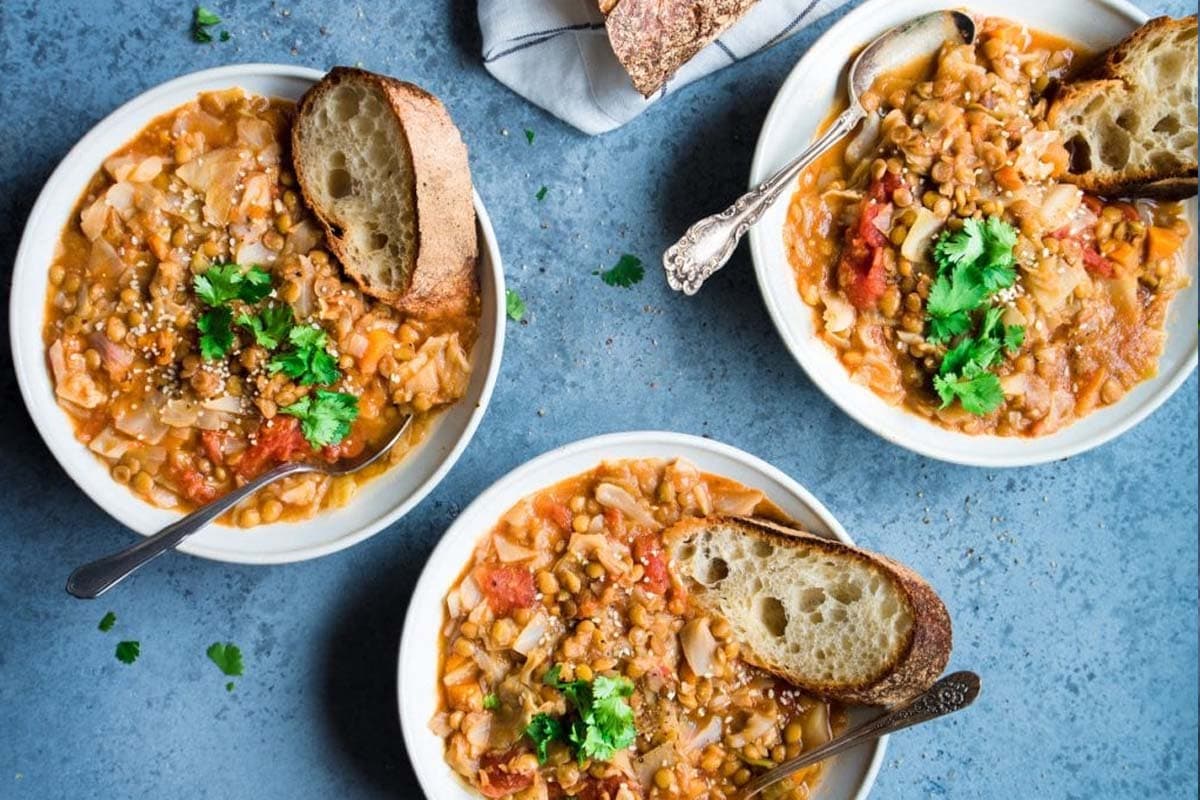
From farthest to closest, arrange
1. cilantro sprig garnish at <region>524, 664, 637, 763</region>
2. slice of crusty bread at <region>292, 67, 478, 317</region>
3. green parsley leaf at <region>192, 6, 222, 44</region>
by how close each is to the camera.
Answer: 1. green parsley leaf at <region>192, 6, 222, 44</region>
2. cilantro sprig garnish at <region>524, 664, 637, 763</region>
3. slice of crusty bread at <region>292, 67, 478, 317</region>

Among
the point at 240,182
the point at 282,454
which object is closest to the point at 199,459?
the point at 282,454

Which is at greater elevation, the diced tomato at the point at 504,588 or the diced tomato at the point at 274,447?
the diced tomato at the point at 274,447

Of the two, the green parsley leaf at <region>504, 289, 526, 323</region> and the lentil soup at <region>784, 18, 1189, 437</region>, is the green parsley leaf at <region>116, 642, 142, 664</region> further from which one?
the lentil soup at <region>784, 18, 1189, 437</region>

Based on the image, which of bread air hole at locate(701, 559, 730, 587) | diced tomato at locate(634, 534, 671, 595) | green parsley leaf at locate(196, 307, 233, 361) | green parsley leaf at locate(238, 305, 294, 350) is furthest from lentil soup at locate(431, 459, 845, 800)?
green parsley leaf at locate(196, 307, 233, 361)

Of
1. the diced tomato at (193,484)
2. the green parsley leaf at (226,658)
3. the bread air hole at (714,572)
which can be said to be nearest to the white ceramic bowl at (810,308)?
the bread air hole at (714,572)

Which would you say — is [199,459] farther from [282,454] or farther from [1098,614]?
[1098,614]

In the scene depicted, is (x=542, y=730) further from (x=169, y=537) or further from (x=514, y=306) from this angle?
(x=514, y=306)

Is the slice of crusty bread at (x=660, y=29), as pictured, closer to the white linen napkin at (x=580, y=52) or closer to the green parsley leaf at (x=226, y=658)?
the white linen napkin at (x=580, y=52)
